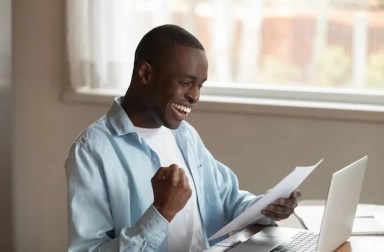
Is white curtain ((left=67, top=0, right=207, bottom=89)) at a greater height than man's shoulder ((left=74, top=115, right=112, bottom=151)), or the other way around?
white curtain ((left=67, top=0, right=207, bottom=89))

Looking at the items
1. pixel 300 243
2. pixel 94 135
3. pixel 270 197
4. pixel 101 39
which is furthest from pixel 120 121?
pixel 101 39

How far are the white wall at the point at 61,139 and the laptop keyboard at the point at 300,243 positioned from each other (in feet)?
3.70

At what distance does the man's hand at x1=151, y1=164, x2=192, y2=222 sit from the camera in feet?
4.99

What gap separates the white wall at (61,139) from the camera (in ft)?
9.61

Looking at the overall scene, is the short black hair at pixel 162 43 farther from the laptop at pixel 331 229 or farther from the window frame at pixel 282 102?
the window frame at pixel 282 102

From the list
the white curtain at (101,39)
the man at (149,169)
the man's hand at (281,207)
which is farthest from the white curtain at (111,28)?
the man's hand at (281,207)

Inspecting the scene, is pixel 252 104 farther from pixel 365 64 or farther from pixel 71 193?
pixel 71 193

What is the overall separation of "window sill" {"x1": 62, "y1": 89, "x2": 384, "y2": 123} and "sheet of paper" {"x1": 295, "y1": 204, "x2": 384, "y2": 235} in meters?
0.75

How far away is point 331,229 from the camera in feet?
5.21

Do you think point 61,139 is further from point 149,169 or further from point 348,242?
point 348,242

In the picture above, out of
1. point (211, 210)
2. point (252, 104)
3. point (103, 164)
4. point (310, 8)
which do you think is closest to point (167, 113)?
point (103, 164)

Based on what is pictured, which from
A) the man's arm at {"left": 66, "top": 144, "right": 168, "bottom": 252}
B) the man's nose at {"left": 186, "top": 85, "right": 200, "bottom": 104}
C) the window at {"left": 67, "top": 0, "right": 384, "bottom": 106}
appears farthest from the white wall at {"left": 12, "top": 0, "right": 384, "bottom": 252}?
the man's arm at {"left": 66, "top": 144, "right": 168, "bottom": 252}

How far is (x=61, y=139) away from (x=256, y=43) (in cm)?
96

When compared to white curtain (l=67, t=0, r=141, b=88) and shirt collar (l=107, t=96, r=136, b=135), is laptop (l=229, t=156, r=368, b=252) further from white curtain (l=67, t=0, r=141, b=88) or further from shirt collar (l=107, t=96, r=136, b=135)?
white curtain (l=67, t=0, r=141, b=88)
